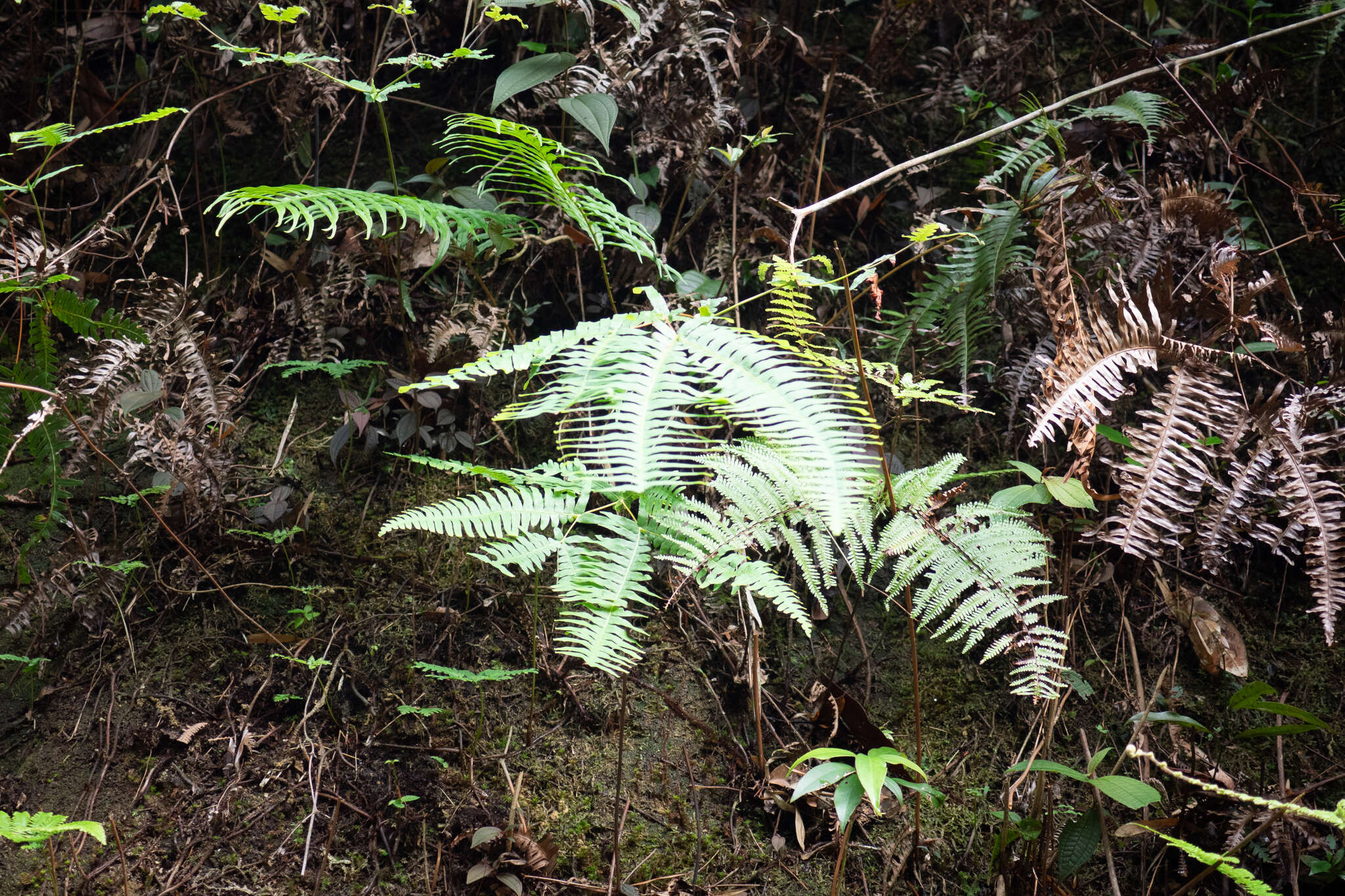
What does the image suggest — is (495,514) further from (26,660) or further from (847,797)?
(26,660)

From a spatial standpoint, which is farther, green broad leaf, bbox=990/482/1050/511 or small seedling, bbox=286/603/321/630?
small seedling, bbox=286/603/321/630

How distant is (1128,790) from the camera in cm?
174

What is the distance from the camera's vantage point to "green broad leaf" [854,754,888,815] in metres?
1.47

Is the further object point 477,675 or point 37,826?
point 477,675

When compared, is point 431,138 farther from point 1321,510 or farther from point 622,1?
point 1321,510

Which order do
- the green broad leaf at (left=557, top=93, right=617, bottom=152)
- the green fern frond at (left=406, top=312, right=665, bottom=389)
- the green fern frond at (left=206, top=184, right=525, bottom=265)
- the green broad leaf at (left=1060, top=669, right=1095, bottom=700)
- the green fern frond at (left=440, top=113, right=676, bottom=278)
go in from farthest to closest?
the green broad leaf at (left=557, top=93, right=617, bottom=152), the green broad leaf at (left=1060, top=669, right=1095, bottom=700), the green fern frond at (left=440, top=113, right=676, bottom=278), the green fern frond at (left=206, top=184, right=525, bottom=265), the green fern frond at (left=406, top=312, right=665, bottom=389)

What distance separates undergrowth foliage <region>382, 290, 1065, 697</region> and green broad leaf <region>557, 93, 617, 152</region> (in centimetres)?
94

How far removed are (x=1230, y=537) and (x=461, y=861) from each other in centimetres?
196

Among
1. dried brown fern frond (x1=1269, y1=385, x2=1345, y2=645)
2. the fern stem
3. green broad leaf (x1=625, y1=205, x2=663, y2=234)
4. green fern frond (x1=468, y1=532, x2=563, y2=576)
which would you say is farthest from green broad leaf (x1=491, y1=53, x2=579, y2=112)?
dried brown fern frond (x1=1269, y1=385, x2=1345, y2=645)

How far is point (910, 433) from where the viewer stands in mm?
2727

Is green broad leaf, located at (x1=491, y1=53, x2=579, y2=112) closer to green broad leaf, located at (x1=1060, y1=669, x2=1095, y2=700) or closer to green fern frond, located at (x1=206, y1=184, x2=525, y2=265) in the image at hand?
green fern frond, located at (x1=206, y1=184, x2=525, y2=265)

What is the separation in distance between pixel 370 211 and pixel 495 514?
0.97m

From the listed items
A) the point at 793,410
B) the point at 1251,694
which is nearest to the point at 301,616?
the point at 793,410

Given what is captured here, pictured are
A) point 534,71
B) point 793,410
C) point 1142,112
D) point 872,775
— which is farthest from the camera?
point 1142,112
